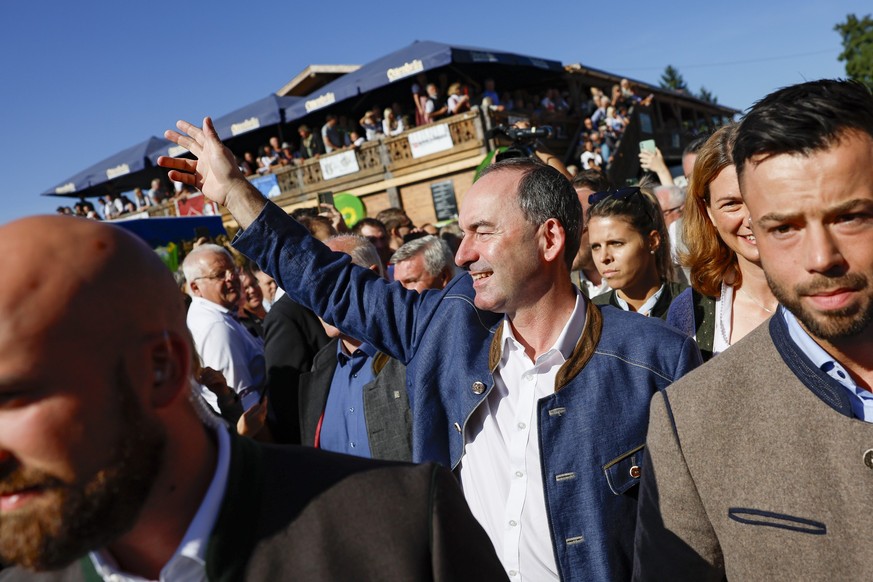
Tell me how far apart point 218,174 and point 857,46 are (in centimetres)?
4774

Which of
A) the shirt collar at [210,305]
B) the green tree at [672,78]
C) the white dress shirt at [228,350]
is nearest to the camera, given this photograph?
the white dress shirt at [228,350]

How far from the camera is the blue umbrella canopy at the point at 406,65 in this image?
1950 cm

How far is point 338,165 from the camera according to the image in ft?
74.4

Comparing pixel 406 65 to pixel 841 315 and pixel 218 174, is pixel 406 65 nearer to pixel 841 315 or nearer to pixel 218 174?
pixel 218 174

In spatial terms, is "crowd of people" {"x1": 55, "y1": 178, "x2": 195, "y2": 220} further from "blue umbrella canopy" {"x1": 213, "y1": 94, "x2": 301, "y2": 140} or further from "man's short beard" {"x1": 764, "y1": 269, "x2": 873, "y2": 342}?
"man's short beard" {"x1": 764, "y1": 269, "x2": 873, "y2": 342}

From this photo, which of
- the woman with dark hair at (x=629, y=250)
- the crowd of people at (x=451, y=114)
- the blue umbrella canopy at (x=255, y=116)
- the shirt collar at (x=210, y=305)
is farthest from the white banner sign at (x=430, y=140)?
the woman with dark hair at (x=629, y=250)

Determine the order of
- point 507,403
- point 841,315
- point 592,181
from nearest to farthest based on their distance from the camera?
point 841,315, point 507,403, point 592,181

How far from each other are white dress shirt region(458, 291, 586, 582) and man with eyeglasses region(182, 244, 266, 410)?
8.11 feet

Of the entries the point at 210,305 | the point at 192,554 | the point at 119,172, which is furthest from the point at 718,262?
the point at 119,172

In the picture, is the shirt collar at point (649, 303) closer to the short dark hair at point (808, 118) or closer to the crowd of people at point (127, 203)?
the short dark hair at point (808, 118)

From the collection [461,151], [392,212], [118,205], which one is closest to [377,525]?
[392,212]

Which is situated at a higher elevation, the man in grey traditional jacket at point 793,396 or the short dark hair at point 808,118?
the short dark hair at point 808,118

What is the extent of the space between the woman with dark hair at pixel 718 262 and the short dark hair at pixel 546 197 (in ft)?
2.03

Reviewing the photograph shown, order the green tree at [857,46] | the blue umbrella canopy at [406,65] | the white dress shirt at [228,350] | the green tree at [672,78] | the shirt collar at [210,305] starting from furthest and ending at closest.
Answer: the green tree at [672,78]
the green tree at [857,46]
the blue umbrella canopy at [406,65]
the shirt collar at [210,305]
the white dress shirt at [228,350]
